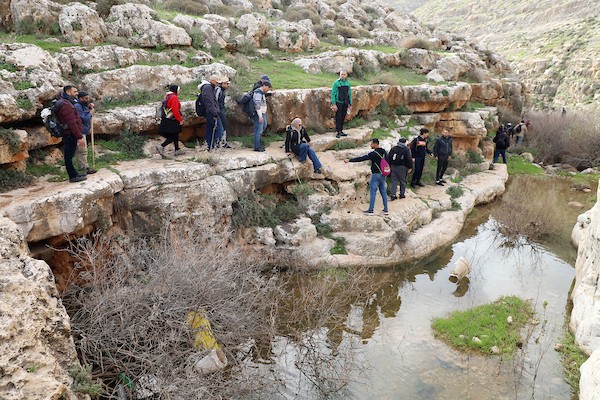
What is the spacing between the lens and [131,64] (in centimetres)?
1132

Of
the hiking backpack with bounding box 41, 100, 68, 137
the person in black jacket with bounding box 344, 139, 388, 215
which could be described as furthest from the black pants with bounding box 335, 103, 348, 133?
the hiking backpack with bounding box 41, 100, 68, 137

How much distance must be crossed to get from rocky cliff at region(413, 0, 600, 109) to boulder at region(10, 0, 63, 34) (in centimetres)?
3694

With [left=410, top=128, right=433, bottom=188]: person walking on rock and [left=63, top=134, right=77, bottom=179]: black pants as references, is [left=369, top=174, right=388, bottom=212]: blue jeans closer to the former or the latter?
[left=410, top=128, right=433, bottom=188]: person walking on rock

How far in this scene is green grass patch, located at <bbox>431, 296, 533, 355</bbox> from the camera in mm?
7426

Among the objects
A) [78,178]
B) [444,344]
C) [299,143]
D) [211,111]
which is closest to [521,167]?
[299,143]

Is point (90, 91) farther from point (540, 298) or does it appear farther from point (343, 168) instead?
point (540, 298)

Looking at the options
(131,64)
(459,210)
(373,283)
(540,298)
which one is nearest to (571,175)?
(459,210)

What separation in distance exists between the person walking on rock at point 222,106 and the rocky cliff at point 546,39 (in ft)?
112

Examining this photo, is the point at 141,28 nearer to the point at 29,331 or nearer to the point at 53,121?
the point at 53,121

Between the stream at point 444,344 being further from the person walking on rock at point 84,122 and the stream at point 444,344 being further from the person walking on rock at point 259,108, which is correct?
the person walking on rock at point 84,122

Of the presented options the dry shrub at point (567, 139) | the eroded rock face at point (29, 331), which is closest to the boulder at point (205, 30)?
the eroded rock face at point (29, 331)

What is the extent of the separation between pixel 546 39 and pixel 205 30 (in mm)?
48892

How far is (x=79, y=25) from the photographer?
11.3 m

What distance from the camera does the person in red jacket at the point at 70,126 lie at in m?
7.48
